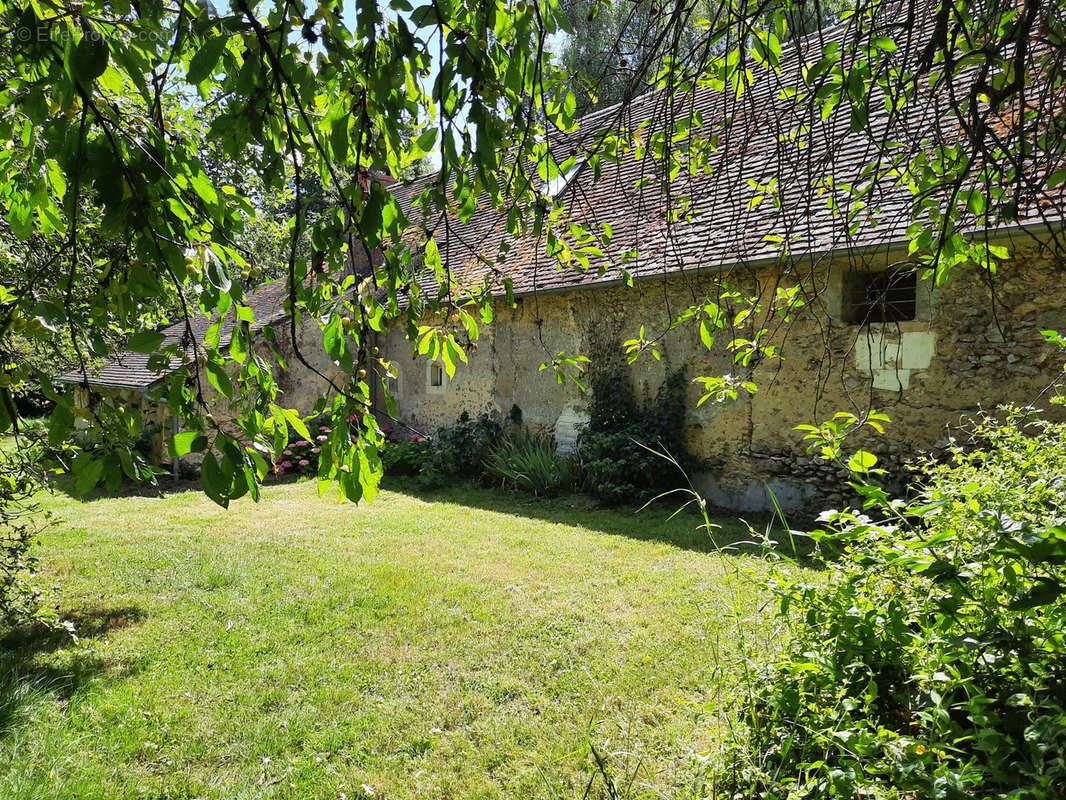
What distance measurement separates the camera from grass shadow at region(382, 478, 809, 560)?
5.98 meters

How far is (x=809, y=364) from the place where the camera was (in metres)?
6.64

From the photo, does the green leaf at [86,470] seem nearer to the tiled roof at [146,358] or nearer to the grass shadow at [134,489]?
the tiled roof at [146,358]

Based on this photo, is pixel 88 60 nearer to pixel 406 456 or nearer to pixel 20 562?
pixel 20 562

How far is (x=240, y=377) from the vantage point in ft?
4.91

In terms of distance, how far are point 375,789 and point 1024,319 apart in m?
6.30

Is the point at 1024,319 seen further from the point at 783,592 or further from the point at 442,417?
the point at 442,417

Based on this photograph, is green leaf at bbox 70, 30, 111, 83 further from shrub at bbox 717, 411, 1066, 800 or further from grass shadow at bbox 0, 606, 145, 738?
grass shadow at bbox 0, 606, 145, 738

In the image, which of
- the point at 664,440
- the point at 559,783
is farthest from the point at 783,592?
the point at 664,440

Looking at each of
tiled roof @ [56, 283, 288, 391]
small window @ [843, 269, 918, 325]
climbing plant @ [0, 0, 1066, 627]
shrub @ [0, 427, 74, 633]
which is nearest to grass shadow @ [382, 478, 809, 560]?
small window @ [843, 269, 918, 325]

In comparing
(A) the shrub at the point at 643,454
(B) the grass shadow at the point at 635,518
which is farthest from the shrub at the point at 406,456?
(A) the shrub at the point at 643,454

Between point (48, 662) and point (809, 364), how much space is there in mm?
6909

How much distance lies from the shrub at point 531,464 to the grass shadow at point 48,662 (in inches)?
198

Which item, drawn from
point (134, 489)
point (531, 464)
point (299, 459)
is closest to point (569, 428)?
point (531, 464)

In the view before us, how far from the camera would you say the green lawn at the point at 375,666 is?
8.82 ft
